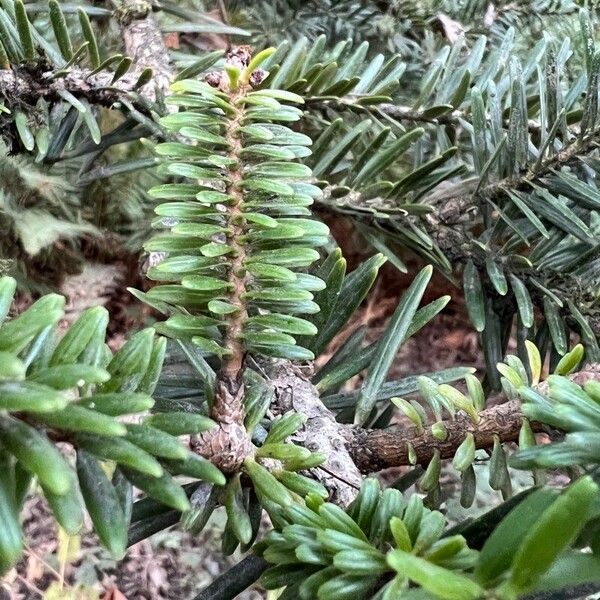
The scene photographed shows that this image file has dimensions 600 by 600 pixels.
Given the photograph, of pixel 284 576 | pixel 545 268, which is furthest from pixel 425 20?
pixel 284 576

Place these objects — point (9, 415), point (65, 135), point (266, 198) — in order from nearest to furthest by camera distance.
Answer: point (9, 415)
point (266, 198)
point (65, 135)

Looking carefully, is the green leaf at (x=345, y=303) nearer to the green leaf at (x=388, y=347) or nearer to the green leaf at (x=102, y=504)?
the green leaf at (x=388, y=347)

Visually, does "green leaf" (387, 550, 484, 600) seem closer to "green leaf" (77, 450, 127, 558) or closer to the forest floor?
"green leaf" (77, 450, 127, 558)

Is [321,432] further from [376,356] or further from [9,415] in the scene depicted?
[9,415]

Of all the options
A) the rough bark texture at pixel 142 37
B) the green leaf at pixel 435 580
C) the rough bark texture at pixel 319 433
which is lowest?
the rough bark texture at pixel 319 433

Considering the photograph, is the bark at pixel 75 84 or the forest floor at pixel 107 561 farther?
the forest floor at pixel 107 561

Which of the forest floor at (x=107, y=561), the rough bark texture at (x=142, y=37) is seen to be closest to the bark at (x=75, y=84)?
the rough bark texture at (x=142, y=37)

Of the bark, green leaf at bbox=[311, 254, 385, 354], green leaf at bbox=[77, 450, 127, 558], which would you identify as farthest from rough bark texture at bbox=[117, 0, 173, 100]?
green leaf at bbox=[77, 450, 127, 558]
